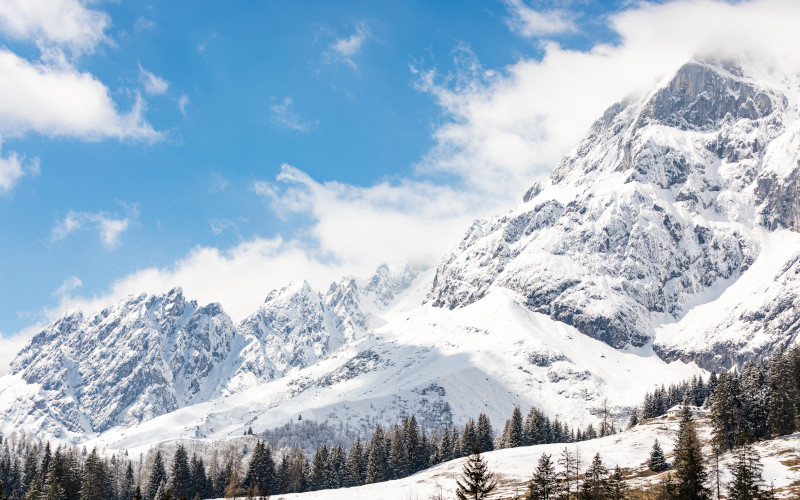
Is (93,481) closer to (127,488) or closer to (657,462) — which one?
(127,488)

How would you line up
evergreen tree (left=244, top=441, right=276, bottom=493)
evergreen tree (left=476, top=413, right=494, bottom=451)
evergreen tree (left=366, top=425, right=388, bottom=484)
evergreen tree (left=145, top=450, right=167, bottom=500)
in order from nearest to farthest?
evergreen tree (left=145, top=450, right=167, bottom=500), evergreen tree (left=244, top=441, right=276, bottom=493), evergreen tree (left=366, top=425, right=388, bottom=484), evergreen tree (left=476, top=413, right=494, bottom=451)

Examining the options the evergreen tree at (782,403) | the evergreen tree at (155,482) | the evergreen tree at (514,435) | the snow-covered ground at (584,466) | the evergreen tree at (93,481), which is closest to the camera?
the snow-covered ground at (584,466)

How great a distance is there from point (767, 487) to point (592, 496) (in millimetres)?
23160

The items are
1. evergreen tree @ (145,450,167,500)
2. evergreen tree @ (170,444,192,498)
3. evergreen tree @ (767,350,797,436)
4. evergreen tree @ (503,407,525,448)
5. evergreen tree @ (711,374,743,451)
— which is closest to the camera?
evergreen tree @ (767,350,797,436)

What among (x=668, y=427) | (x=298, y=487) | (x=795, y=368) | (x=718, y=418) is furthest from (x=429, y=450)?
(x=795, y=368)

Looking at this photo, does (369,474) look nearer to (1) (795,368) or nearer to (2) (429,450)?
(2) (429,450)

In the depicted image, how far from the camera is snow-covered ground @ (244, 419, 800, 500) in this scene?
102750 mm

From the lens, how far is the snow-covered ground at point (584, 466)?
102750 mm

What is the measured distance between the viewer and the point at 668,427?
6304 inches

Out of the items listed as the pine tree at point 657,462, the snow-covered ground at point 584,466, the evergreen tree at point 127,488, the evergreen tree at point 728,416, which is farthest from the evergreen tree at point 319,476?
the evergreen tree at point 728,416

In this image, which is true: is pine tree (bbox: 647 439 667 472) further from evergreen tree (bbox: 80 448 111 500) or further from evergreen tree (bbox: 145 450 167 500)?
evergreen tree (bbox: 80 448 111 500)

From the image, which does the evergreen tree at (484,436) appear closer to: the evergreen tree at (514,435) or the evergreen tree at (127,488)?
the evergreen tree at (514,435)

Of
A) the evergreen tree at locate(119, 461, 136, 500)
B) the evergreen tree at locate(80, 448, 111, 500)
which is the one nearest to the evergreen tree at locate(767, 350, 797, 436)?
the evergreen tree at locate(80, 448, 111, 500)

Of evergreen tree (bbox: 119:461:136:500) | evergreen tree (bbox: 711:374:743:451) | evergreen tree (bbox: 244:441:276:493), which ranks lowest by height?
evergreen tree (bbox: 119:461:136:500)
